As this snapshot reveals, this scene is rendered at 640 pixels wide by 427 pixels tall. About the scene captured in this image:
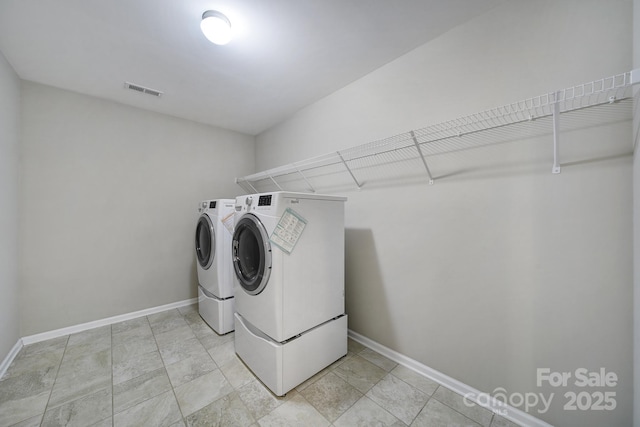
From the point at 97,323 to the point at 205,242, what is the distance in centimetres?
136

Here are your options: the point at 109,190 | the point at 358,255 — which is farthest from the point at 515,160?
the point at 109,190

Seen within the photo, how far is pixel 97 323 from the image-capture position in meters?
2.39

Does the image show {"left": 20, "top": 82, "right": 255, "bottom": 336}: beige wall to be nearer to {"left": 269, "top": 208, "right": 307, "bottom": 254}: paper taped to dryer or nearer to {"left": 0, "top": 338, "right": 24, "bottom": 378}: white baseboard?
{"left": 0, "top": 338, "right": 24, "bottom": 378}: white baseboard

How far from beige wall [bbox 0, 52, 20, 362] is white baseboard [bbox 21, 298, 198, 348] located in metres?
0.15

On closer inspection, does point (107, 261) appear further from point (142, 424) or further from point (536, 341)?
point (536, 341)

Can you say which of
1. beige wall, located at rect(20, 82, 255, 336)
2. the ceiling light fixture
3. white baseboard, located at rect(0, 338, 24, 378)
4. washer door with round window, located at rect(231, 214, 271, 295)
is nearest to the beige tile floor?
white baseboard, located at rect(0, 338, 24, 378)

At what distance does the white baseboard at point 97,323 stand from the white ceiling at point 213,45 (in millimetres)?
2357

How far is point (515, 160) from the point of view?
4.23 ft

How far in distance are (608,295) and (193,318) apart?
3282 millimetres

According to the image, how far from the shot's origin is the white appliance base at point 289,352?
4.85ft

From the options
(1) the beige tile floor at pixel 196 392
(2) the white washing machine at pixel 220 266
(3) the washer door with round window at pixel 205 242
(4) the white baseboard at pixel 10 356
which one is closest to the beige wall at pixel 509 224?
(1) the beige tile floor at pixel 196 392

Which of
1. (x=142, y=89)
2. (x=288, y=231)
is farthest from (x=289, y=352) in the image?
(x=142, y=89)

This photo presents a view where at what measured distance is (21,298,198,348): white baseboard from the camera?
6.92 ft

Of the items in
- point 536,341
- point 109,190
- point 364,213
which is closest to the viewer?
point 536,341
